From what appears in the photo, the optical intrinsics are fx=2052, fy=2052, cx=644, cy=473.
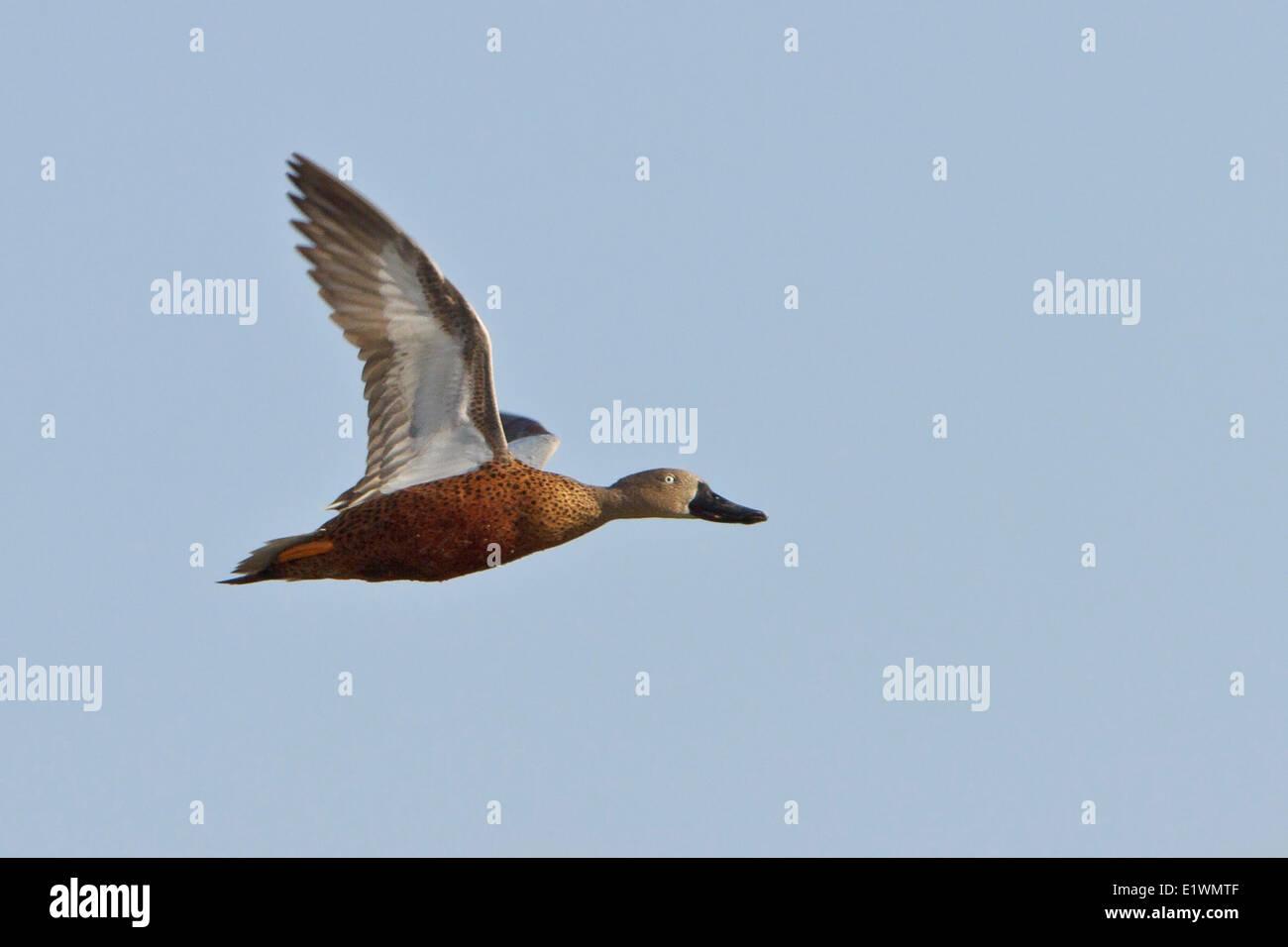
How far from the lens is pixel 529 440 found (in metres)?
17.3

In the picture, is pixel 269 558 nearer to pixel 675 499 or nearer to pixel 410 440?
pixel 410 440

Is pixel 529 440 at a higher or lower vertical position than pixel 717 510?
higher

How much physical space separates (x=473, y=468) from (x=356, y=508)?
3.05ft

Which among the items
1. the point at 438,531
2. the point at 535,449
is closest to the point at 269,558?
the point at 438,531

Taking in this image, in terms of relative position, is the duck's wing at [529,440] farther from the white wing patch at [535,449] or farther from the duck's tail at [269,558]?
the duck's tail at [269,558]

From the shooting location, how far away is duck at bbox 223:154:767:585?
15102mm

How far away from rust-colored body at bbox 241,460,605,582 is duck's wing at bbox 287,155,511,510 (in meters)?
0.20

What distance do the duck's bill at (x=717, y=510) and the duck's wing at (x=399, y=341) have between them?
1643 millimetres

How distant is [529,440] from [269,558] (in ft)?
9.84

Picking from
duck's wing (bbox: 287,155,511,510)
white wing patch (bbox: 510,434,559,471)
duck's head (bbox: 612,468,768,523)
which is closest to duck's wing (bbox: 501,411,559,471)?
white wing patch (bbox: 510,434,559,471)

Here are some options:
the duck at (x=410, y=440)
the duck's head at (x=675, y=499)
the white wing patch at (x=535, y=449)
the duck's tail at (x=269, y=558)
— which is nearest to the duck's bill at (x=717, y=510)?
A: the duck's head at (x=675, y=499)

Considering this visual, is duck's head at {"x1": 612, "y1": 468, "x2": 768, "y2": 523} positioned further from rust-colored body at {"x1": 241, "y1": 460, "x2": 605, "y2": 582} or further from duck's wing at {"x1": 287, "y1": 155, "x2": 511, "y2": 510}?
duck's wing at {"x1": 287, "y1": 155, "x2": 511, "y2": 510}

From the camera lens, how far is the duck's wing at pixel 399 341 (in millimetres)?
15055
